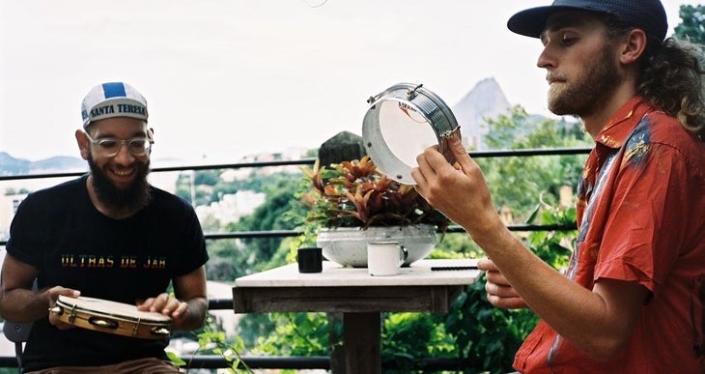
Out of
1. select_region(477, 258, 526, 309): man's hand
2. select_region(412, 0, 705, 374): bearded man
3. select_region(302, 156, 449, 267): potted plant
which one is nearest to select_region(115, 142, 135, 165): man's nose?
select_region(302, 156, 449, 267): potted plant

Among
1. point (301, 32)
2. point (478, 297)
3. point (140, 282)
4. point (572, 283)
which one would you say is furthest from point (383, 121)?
point (301, 32)

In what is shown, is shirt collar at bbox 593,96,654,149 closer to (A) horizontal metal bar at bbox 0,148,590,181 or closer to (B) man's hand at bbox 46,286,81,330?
(B) man's hand at bbox 46,286,81,330

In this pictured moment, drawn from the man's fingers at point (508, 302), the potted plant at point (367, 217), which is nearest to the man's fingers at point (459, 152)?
the man's fingers at point (508, 302)

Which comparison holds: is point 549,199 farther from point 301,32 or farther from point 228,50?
point 228,50

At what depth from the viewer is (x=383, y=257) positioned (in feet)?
8.82

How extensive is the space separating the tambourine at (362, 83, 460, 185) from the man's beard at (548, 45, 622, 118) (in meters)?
0.22

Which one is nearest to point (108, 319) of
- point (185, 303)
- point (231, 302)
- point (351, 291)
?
point (185, 303)

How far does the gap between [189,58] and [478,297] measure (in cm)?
1180

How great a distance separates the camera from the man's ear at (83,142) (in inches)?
106

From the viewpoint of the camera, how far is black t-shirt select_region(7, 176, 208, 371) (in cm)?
251

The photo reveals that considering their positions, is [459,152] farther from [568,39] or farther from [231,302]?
[231,302]

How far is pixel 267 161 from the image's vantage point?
12.9 feet

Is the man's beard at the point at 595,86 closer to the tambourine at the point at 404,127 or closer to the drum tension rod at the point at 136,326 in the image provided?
the tambourine at the point at 404,127

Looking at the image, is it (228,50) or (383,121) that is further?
(228,50)
